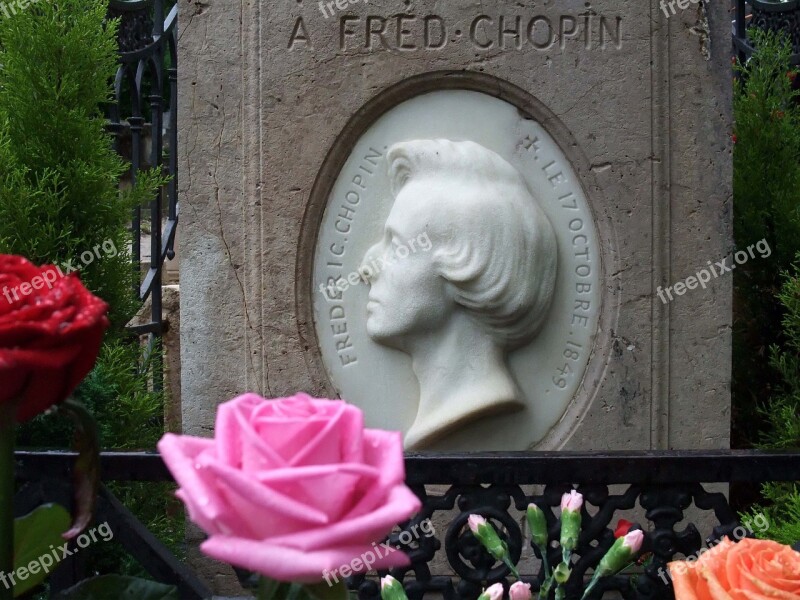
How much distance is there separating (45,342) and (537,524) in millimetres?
680

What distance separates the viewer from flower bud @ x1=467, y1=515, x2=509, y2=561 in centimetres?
100

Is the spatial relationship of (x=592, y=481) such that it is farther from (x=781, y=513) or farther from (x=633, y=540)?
(x=781, y=513)

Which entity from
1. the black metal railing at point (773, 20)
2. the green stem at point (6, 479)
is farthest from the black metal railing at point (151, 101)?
the green stem at point (6, 479)

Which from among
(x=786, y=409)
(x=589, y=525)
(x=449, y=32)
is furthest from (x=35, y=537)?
(x=786, y=409)

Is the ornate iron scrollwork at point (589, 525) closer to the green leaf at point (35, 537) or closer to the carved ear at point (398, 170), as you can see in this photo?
the green leaf at point (35, 537)

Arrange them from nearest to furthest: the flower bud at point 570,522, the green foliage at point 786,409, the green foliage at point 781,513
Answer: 1. the flower bud at point 570,522
2. the green foliage at point 781,513
3. the green foliage at point 786,409

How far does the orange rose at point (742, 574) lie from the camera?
2.11 feet

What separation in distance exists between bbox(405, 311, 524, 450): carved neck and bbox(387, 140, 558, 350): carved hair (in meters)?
0.07

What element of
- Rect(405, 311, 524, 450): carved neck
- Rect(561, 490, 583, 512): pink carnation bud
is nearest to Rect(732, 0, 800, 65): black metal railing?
Rect(405, 311, 524, 450): carved neck

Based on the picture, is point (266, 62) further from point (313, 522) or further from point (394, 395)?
point (313, 522)

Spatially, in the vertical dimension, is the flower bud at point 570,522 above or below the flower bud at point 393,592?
above

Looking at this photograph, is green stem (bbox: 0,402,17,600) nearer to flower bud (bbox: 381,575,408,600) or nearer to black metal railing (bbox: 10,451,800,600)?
flower bud (bbox: 381,575,408,600)

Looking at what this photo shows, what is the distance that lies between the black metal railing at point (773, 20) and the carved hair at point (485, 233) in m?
3.30

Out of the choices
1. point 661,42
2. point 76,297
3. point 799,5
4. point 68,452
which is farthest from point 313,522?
point 799,5
